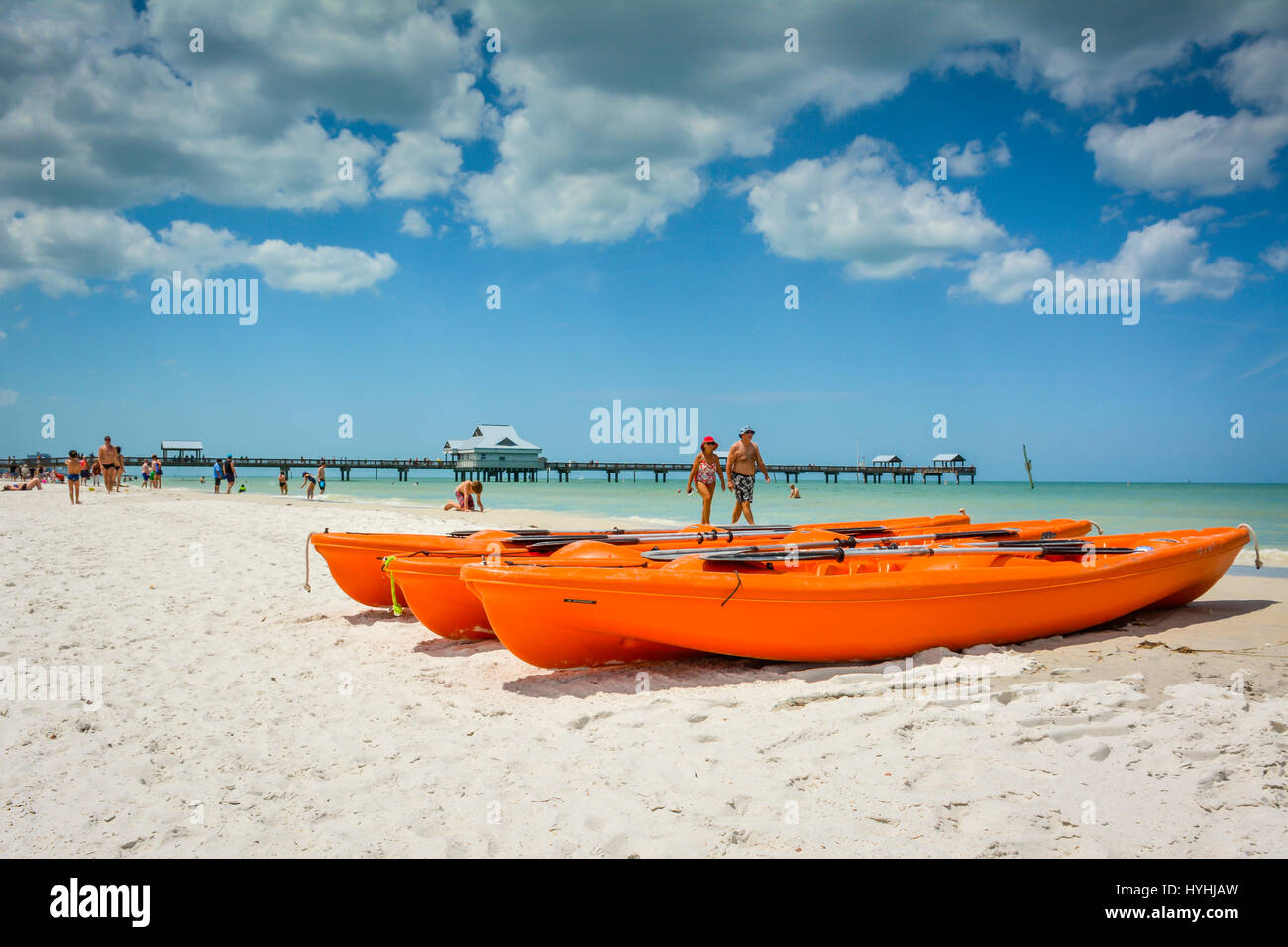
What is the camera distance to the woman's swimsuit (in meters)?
11.1

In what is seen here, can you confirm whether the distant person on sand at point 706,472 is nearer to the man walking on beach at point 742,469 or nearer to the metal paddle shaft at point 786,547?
the man walking on beach at point 742,469

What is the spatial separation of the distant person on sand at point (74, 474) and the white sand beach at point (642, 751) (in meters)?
15.3

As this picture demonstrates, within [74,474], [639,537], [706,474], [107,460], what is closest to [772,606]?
[639,537]

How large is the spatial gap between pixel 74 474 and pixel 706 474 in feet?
54.7

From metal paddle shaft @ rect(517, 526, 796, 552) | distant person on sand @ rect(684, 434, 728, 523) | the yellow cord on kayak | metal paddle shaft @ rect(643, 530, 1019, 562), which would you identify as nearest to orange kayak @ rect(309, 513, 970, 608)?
metal paddle shaft @ rect(517, 526, 796, 552)

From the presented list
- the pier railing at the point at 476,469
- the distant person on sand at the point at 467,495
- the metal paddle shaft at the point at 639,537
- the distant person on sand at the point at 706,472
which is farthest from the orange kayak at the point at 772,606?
the pier railing at the point at 476,469

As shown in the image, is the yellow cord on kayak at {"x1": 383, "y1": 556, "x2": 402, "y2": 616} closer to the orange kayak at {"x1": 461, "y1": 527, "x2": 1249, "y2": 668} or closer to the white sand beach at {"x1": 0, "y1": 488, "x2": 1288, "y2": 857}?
the white sand beach at {"x1": 0, "y1": 488, "x2": 1288, "y2": 857}

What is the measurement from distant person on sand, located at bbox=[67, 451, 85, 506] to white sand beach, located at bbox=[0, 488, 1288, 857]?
50.0 ft

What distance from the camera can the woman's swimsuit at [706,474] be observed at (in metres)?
11.1

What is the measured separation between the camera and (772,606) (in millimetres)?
4355
